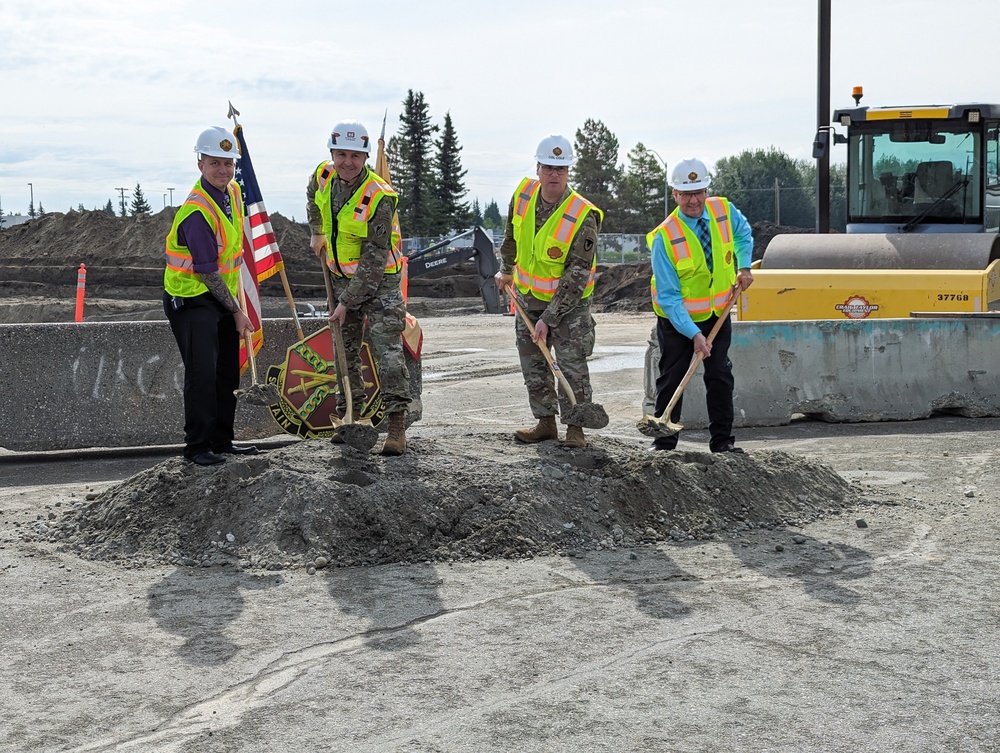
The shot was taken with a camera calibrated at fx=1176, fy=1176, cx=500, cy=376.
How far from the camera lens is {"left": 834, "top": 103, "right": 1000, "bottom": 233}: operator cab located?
1330cm

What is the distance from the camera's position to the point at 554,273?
24.0ft

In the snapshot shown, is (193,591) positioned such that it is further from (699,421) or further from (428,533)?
(699,421)

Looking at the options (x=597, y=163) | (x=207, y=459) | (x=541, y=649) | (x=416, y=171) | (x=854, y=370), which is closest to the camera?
(x=541, y=649)

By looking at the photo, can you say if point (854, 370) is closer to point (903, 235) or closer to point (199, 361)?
point (903, 235)

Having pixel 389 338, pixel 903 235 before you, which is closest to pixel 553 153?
pixel 389 338

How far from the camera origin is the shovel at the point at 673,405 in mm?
7141

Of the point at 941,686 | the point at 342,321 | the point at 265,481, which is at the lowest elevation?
the point at 941,686

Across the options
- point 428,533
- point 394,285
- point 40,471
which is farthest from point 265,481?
point 40,471

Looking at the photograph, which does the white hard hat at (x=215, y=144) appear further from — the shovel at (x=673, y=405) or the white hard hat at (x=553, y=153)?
the shovel at (x=673, y=405)

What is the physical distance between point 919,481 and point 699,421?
8.54 ft

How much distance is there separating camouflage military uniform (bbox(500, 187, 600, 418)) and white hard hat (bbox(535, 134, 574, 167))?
0.25m

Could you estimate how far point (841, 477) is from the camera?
Result: 25.2 ft

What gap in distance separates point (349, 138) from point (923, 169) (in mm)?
9013

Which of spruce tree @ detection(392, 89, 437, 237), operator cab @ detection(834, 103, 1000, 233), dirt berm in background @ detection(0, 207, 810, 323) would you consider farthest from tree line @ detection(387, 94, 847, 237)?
operator cab @ detection(834, 103, 1000, 233)
